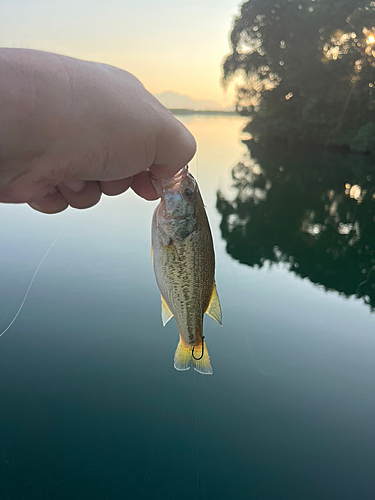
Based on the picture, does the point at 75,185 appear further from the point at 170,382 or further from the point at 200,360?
the point at 170,382

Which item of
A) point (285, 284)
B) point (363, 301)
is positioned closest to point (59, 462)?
point (285, 284)

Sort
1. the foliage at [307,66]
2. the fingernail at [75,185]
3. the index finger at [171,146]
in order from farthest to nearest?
the foliage at [307,66], the fingernail at [75,185], the index finger at [171,146]

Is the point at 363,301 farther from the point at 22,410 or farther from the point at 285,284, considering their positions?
the point at 22,410

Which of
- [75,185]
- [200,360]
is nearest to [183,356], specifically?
[200,360]

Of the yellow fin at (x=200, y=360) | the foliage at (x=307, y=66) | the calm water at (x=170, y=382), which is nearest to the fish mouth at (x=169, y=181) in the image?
the yellow fin at (x=200, y=360)

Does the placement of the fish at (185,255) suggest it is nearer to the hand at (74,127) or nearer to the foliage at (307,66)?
the hand at (74,127)

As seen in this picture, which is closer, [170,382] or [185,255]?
[185,255]

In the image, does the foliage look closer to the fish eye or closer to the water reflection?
the water reflection
